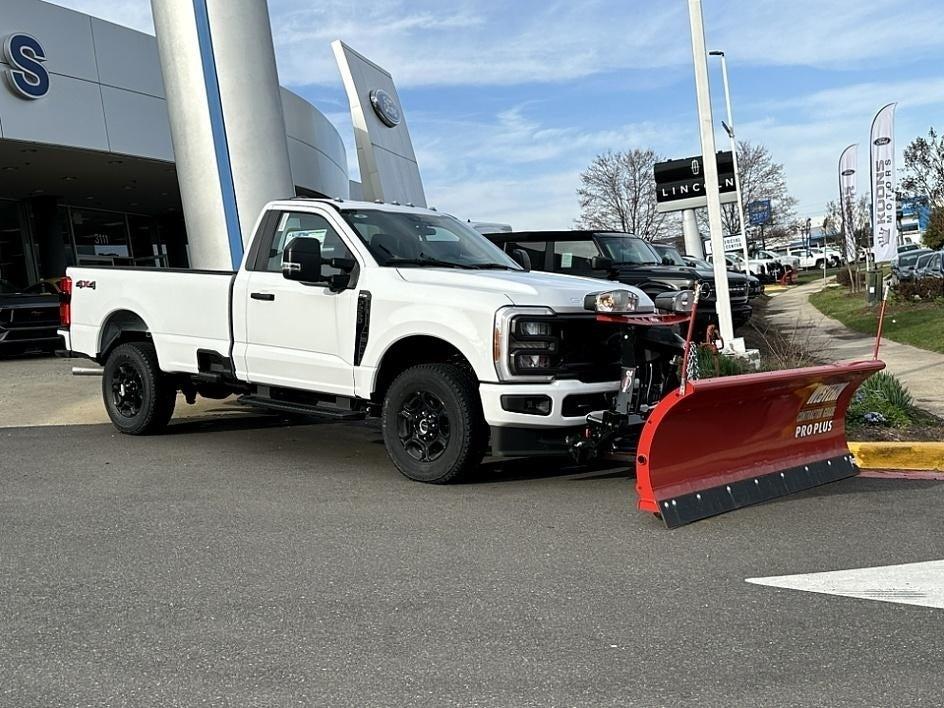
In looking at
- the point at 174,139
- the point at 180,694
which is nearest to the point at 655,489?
the point at 180,694

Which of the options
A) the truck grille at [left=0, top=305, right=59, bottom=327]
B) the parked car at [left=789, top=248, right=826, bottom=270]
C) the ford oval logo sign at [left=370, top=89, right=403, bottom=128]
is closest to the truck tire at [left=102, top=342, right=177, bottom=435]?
the truck grille at [left=0, top=305, right=59, bottom=327]

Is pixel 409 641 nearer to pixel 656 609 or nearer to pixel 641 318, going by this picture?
pixel 656 609

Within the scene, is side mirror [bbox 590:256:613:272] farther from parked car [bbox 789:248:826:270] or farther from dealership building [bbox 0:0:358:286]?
parked car [bbox 789:248:826:270]

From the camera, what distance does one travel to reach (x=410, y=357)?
7238 mm

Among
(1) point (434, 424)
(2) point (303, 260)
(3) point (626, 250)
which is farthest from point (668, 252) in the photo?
(1) point (434, 424)

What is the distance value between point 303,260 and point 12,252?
25410 mm

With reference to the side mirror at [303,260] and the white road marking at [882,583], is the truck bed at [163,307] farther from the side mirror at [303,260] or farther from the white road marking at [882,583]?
the white road marking at [882,583]

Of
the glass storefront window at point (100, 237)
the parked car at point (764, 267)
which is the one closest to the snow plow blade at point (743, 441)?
the glass storefront window at point (100, 237)

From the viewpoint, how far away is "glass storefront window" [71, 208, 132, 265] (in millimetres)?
31234

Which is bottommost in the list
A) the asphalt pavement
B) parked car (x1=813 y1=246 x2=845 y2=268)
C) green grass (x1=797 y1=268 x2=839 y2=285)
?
green grass (x1=797 y1=268 x2=839 y2=285)

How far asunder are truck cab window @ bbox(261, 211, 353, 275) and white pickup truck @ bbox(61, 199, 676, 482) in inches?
0.6

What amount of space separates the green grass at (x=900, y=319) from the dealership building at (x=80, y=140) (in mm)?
11381

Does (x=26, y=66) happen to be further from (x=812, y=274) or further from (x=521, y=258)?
(x=812, y=274)

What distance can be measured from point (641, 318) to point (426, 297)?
4.91ft
